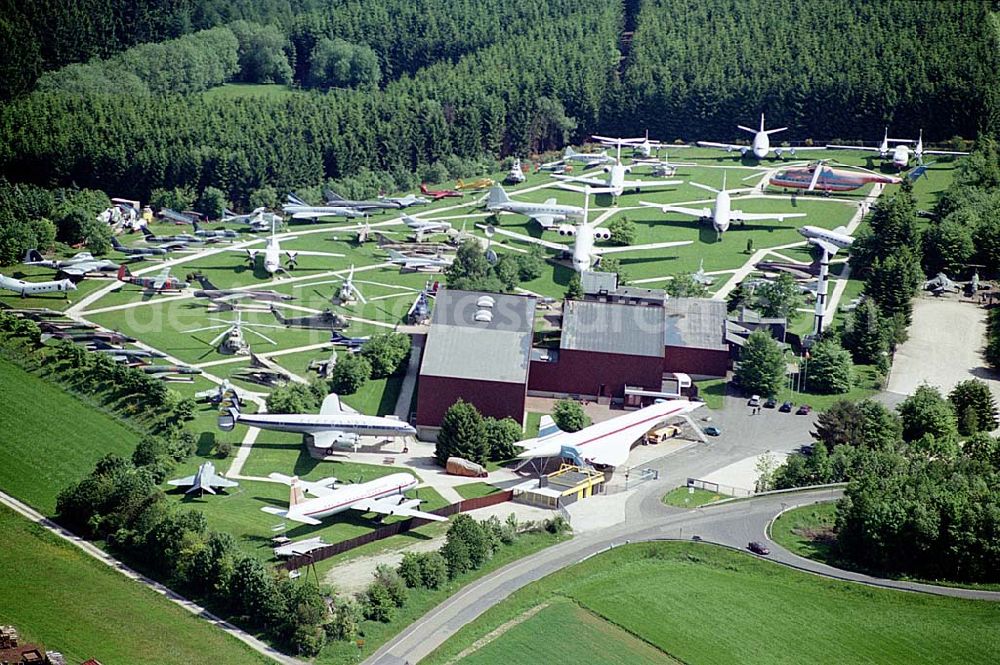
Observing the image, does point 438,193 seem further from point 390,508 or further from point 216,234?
point 390,508

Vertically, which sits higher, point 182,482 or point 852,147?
point 852,147

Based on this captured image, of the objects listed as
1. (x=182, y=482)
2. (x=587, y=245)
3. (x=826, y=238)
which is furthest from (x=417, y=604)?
(x=826, y=238)

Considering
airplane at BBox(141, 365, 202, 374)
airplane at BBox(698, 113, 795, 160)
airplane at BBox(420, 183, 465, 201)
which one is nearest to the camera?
airplane at BBox(141, 365, 202, 374)

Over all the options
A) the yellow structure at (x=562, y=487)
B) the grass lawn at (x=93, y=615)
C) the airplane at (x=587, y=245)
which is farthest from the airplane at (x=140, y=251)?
the grass lawn at (x=93, y=615)

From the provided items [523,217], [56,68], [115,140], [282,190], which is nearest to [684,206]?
[523,217]

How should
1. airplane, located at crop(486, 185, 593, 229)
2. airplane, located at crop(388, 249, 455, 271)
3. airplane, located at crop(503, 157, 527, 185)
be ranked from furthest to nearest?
airplane, located at crop(503, 157, 527, 185), airplane, located at crop(486, 185, 593, 229), airplane, located at crop(388, 249, 455, 271)

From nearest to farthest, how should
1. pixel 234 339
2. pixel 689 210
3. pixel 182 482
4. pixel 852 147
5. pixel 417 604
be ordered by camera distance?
pixel 417 604
pixel 182 482
pixel 234 339
pixel 689 210
pixel 852 147

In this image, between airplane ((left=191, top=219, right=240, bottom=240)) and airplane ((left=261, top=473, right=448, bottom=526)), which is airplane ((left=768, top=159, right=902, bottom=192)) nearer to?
airplane ((left=191, top=219, right=240, bottom=240))

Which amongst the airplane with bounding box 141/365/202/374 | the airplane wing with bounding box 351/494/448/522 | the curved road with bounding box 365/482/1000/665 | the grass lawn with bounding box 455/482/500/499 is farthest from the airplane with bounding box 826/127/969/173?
the airplane wing with bounding box 351/494/448/522
